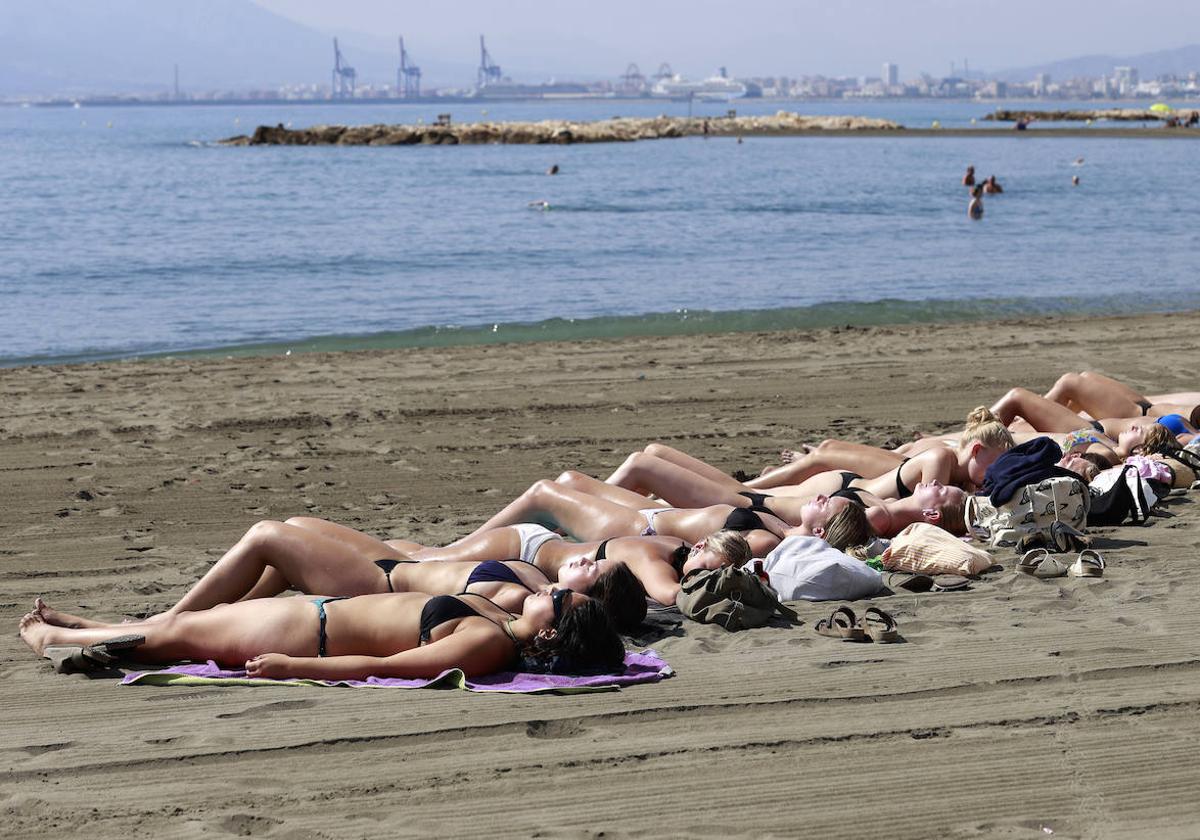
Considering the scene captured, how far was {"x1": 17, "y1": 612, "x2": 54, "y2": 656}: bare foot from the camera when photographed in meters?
4.76

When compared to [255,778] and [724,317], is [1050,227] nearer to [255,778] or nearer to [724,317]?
[724,317]

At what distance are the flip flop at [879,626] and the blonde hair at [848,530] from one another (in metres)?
0.92

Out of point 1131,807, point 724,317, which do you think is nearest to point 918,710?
point 1131,807

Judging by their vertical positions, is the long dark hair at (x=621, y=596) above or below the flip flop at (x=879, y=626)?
above

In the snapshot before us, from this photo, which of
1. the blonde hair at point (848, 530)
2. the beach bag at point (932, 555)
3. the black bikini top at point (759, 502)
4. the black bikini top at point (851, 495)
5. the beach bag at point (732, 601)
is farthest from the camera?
the black bikini top at point (759, 502)

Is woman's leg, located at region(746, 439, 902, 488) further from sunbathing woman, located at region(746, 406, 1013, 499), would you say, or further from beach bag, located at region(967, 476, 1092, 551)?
beach bag, located at region(967, 476, 1092, 551)

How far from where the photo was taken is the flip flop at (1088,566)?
550 centimetres

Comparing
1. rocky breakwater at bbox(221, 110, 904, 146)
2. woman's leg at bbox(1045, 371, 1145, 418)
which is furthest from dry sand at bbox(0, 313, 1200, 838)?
rocky breakwater at bbox(221, 110, 904, 146)

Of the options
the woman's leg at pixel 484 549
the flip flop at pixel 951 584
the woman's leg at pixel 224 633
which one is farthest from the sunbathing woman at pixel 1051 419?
the woman's leg at pixel 224 633

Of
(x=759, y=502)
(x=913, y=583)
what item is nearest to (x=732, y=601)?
(x=913, y=583)

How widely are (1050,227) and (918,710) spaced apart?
2454 cm

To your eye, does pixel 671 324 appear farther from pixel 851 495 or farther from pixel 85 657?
pixel 85 657

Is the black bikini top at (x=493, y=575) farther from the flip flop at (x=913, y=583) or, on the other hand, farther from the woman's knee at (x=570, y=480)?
the flip flop at (x=913, y=583)

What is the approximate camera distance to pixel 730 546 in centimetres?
542
